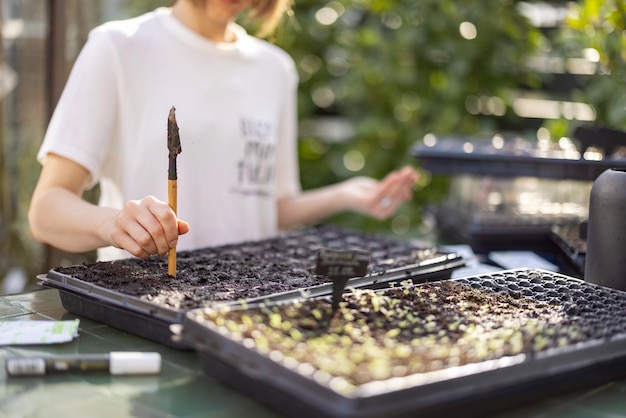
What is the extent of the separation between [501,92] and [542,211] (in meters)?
1.32

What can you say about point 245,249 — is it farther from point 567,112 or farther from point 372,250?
point 567,112

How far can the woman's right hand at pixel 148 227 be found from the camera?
130cm

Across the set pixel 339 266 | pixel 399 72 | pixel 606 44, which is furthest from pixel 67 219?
pixel 399 72

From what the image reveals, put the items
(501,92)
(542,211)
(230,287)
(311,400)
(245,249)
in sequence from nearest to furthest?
(311,400), (230,287), (245,249), (542,211), (501,92)

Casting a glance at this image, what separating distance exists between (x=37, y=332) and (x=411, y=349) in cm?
57

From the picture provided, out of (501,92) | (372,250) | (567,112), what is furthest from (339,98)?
(372,250)

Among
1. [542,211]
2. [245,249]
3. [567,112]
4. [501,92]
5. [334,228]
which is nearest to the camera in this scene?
[245,249]

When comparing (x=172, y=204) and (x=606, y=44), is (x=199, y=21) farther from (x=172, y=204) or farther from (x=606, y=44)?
(x=606, y=44)

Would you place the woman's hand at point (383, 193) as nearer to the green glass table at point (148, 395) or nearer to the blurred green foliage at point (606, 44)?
the blurred green foliage at point (606, 44)

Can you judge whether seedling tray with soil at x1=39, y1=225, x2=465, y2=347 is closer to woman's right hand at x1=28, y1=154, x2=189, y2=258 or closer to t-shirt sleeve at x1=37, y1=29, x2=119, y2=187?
woman's right hand at x1=28, y1=154, x2=189, y2=258

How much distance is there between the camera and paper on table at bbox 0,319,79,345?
1.21 meters

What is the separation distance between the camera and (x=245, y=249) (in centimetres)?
166

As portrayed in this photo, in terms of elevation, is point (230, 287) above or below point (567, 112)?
below

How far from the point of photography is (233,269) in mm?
1452
